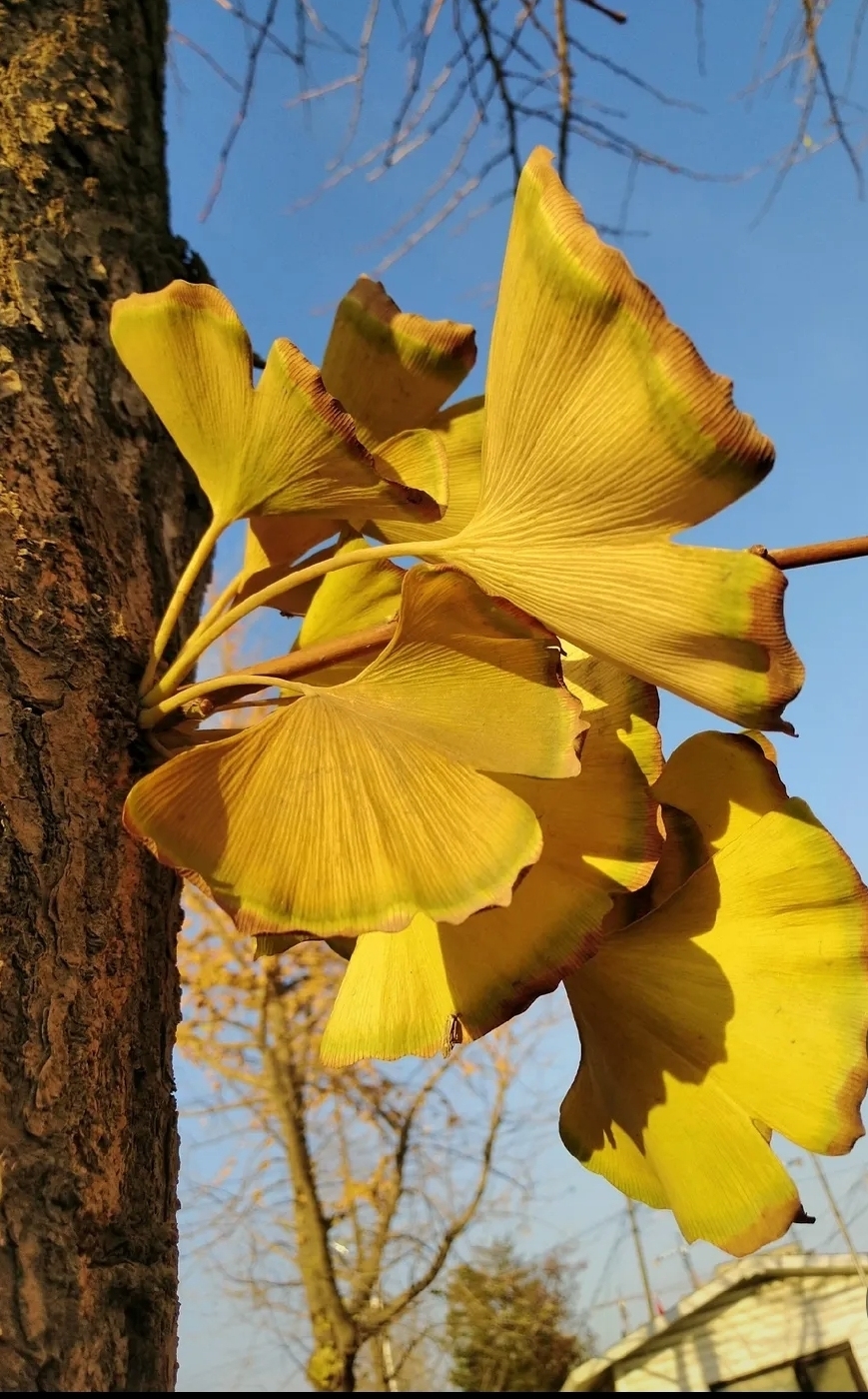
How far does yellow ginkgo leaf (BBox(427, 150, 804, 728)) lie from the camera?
0.96 feet

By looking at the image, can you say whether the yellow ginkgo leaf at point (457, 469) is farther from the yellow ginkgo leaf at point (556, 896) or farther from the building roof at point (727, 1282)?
the building roof at point (727, 1282)

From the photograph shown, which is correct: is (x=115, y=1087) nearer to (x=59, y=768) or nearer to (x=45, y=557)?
(x=59, y=768)

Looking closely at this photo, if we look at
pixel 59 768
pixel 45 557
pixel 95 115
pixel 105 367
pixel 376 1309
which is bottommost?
pixel 376 1309

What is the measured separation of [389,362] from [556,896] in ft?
1.01

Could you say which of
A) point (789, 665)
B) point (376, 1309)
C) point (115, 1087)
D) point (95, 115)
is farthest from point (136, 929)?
point (376, 1309)

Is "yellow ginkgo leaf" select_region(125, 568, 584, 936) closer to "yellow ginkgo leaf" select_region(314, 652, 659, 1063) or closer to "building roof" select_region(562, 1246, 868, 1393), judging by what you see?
"yellow ginkgo leaf" select_region(314, 652, 659, 1063)

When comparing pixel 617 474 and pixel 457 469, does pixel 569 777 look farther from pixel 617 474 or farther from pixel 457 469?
pixel 457 469

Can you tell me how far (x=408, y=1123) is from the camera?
412 centimetres

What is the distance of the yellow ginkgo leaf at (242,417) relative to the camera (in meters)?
0.36

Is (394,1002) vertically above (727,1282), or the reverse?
(394,1002)

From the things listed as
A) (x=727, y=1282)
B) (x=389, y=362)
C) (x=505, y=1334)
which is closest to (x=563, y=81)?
(x=389, y=362)

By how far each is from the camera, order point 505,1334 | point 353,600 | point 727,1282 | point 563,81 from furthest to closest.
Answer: point 505,1334, point 727,1282, point 563,81, point 353,600

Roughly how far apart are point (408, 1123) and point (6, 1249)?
13.7 feet

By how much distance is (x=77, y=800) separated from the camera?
0.39 m
